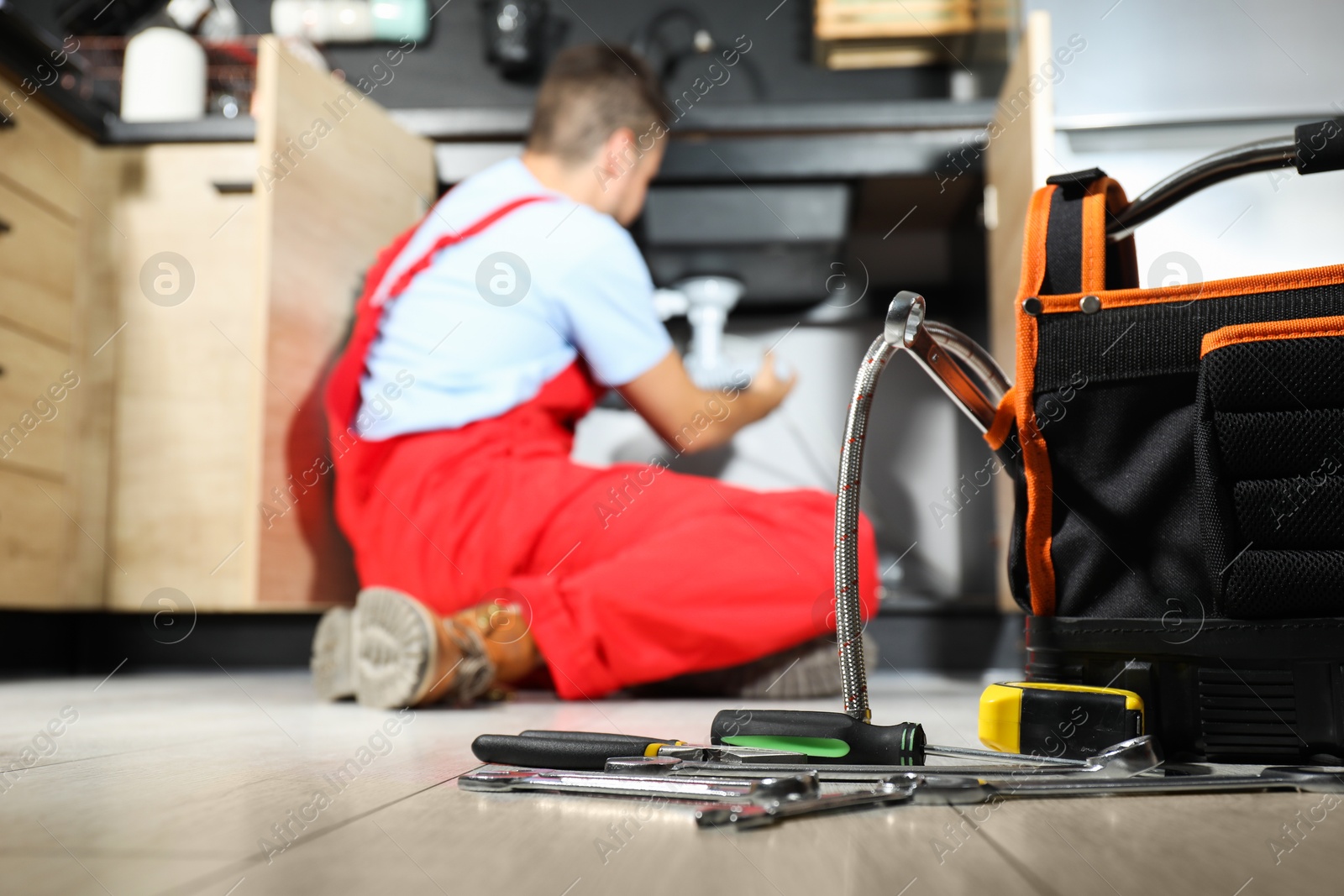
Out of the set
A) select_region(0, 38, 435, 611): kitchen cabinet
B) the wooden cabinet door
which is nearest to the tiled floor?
the wooden cabinet door

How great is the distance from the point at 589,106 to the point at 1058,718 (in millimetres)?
1150

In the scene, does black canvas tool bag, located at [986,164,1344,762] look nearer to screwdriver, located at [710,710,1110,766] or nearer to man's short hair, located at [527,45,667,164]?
screwdriver, located at [710,710,1110,766]

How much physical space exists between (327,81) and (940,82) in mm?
1216

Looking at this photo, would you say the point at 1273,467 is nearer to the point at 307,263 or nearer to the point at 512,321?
the point at 512,321

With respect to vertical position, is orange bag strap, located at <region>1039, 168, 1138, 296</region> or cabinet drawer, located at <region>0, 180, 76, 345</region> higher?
cabinet drawer, located at <region>0, 180, 76, 345</region>

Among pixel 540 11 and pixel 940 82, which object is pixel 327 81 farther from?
pixel 940 82

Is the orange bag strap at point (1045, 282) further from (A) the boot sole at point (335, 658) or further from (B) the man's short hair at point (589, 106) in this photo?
(B) the man's short hair at point (589, 106)

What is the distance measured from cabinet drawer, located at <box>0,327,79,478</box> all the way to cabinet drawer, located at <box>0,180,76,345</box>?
3 centimetres

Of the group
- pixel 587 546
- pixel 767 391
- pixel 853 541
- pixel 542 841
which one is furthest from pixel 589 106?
pixel 542 841

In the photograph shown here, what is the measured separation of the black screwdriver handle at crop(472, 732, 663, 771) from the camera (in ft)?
1.67

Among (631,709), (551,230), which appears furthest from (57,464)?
(631,709)

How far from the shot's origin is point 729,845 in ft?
1.18

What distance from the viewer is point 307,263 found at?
4.73 feet

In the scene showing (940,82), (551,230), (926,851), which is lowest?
(926,851)
